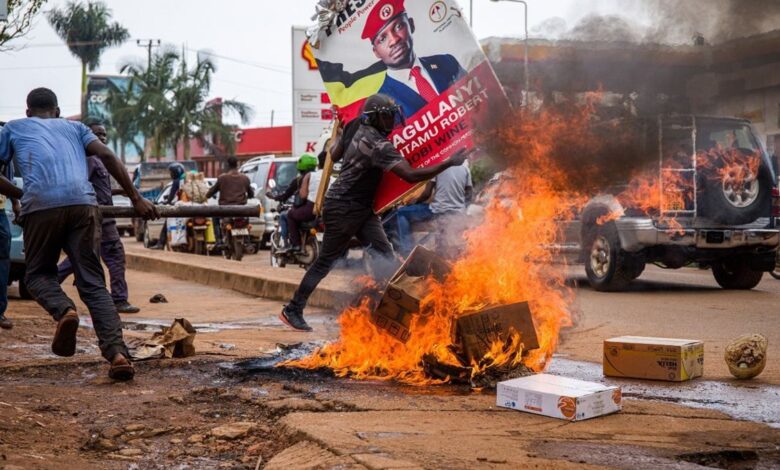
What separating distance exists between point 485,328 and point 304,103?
21.3 metres

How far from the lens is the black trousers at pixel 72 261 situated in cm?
617

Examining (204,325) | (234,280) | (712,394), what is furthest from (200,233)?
(712,394)

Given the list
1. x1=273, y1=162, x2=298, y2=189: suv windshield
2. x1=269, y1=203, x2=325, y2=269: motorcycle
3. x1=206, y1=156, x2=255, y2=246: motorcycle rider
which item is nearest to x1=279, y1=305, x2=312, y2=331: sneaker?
x1=269, y1=203, x2=325, y2=269: motorcycle

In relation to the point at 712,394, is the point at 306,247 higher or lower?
higher

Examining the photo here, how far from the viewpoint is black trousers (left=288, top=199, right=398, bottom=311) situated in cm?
751

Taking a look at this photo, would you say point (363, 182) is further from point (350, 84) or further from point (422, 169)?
point (350, 84)

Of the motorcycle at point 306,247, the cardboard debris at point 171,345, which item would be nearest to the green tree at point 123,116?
the motorcycle at point 306,247

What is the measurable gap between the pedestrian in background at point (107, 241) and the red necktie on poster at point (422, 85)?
11.1 feet

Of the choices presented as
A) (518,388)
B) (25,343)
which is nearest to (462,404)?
(518,388)

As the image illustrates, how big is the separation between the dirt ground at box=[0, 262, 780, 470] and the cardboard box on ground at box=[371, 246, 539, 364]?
32cm

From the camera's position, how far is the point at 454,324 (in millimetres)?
5941

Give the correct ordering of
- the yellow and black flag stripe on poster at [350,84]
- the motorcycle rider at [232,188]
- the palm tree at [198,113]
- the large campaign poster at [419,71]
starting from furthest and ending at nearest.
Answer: the palm tree at [198,113], the motorcycle rider at [232,188], the yellow and black flag stripe on poster at [350,84], the large campaign poster at [419,71]

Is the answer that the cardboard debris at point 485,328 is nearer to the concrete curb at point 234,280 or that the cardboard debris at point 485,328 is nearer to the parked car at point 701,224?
the concrete curb at point 234,280

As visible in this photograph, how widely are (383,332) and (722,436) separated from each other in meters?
2.26
